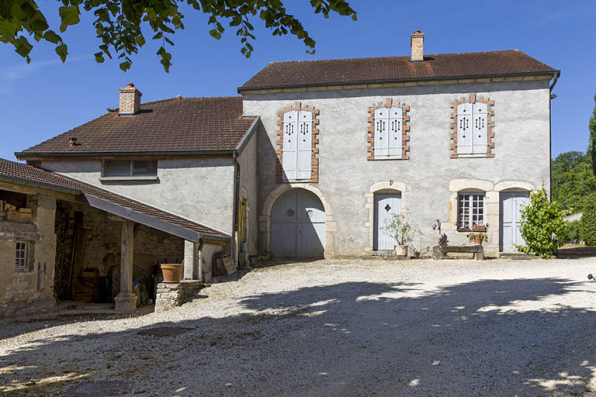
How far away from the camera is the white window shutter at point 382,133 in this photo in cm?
1583

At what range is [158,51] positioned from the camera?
15.9ft

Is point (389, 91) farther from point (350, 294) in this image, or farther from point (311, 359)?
point (311, 359)

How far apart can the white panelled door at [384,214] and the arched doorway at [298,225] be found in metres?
1.68

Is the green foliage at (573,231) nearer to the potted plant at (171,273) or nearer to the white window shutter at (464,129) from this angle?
the white window shutter at (464,129)

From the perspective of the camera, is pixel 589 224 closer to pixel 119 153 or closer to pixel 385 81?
pixel 385 81

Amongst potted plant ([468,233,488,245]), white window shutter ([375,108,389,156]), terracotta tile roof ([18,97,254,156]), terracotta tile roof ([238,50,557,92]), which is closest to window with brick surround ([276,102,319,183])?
terracotta tile roof ([238,50,557,92])

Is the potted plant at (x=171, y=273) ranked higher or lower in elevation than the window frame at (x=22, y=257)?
lower

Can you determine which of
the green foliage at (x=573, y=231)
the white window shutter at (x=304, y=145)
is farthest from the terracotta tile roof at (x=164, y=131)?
the green foliage at (x=573, y=231)

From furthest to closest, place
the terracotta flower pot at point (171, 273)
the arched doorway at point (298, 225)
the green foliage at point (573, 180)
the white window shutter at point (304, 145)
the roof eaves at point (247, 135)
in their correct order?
A: the green foliage at point (573, 180) → the arched doorway at point (298, 225) → the white window shutter at point (304, 145) → the roof eaves at point (247, 135) → the terracotta flower pot at point (171, 273)

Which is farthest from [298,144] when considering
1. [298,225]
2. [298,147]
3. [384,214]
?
[384,214]

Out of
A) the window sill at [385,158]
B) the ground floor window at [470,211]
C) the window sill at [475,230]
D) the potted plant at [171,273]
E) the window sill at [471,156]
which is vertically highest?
the window sill at [471,156]

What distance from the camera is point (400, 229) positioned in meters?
15.6

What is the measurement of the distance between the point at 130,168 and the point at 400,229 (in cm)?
805

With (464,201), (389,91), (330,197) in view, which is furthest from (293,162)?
(464,201)
